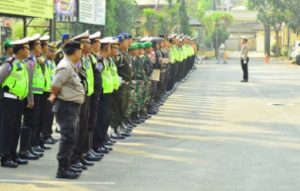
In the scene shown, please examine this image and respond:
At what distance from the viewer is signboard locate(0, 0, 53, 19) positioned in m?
14.2

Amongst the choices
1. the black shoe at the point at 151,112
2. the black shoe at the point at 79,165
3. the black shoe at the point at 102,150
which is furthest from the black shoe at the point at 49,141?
the black shoe at the point at 151,112

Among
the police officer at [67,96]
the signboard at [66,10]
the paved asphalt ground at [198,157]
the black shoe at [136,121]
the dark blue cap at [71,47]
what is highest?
the signboard at [66,10]

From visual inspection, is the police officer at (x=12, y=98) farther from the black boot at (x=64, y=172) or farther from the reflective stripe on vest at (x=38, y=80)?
the black boot at (x=64, y=172)

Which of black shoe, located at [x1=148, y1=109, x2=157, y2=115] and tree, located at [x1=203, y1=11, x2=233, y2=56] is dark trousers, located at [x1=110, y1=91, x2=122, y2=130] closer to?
black shoe, located at [x1=148, y1=109, x2=157, y2=115]

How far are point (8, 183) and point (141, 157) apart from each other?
8.66ft

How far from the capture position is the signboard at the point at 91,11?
72.7ft

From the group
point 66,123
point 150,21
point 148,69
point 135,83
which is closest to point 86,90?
point 66,123

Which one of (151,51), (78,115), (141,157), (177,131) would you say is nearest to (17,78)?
(78,115)

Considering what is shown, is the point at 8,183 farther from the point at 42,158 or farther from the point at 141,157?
the point at 141,157

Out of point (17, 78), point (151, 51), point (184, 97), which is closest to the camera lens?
point (17, 78)

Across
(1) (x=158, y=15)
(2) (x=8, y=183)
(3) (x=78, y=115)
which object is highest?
(1) (x=158, y=15)

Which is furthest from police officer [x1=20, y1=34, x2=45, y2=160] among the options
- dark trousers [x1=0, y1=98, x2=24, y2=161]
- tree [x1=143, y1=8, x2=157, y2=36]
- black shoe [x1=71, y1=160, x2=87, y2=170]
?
tree [x1=143, y1=8, x2=157, y2=36]

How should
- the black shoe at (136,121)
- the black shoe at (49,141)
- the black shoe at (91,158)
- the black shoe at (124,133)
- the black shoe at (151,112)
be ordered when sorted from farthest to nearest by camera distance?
the black shoe at (151,112) → the black shoe at (136,121) → the black shoe at (124,133) → the black shoe at (49,141) → the black shoe at (91,158)

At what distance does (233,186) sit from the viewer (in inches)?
335
